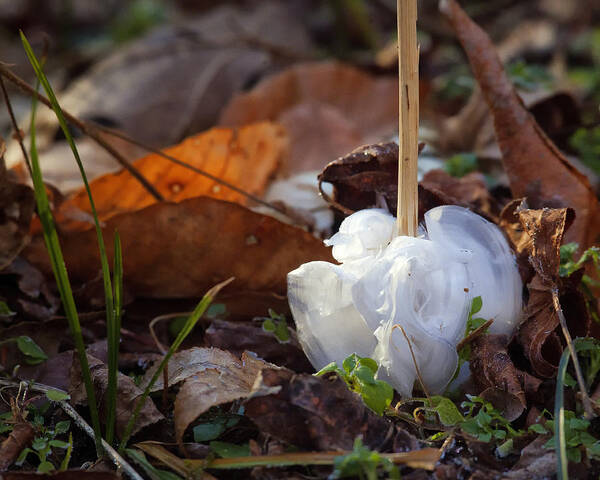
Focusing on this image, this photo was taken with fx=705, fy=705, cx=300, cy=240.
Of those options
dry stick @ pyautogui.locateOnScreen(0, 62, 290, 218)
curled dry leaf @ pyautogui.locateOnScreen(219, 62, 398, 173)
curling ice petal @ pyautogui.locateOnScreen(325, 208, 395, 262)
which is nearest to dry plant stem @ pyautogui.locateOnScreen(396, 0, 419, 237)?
curling ice petal @ pyautogui.locateOnScreen(325, 208, 395, 262)

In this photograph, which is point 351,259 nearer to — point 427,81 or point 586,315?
point 586,315

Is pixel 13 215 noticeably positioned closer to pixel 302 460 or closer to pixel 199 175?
pixel 199 175

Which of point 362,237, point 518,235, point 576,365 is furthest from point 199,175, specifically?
point 576,365

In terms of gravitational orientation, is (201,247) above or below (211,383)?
above

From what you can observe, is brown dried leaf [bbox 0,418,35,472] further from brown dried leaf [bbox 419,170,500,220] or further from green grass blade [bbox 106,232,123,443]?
brown dried leaf [bbox 419,170,500,220]

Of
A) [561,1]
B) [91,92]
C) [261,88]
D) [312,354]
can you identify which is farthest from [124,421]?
[561,1]

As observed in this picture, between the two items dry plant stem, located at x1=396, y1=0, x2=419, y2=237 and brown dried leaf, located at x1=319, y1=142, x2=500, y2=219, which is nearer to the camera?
dry plant stem, located at x1=396, y1=0, x2=419, y2=237
